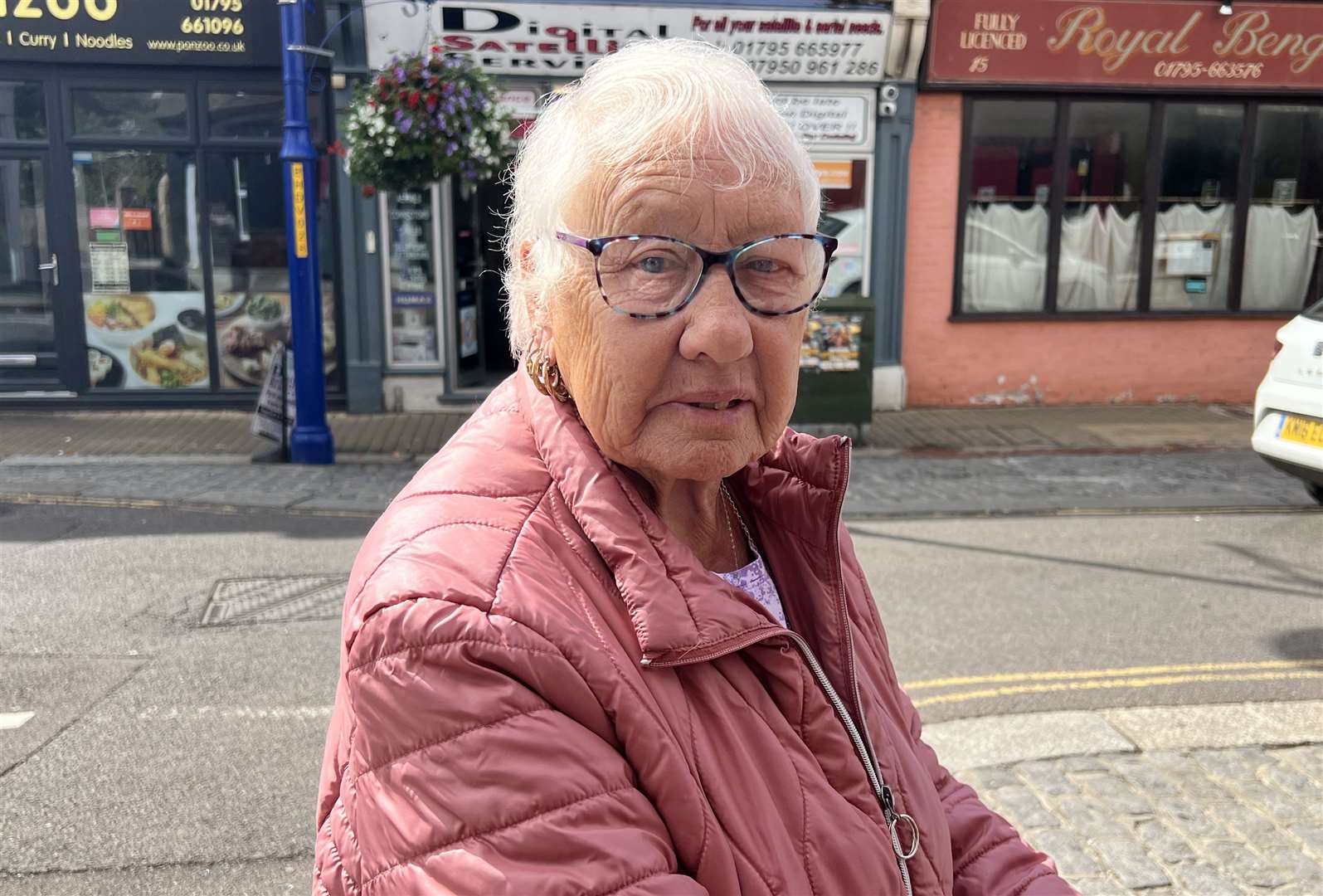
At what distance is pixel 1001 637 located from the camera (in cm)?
539

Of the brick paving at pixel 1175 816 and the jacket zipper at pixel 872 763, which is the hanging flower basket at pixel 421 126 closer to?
the brick paving at pixel 1175 816

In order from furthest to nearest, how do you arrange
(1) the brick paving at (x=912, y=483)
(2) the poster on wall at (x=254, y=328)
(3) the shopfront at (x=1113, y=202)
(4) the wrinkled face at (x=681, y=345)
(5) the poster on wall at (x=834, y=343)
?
(3) the shopfront at (x=1113, y=202) → (2) the poster on wall at (x=254, y=328) → (5) the poster on wall at (x=834, y=343) → (1) the brick paving at (x=912, y=483) → (4) the wrinkled face at (x=681, y=345)

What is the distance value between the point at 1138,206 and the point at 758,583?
38.9 feet

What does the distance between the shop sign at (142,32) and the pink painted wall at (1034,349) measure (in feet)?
21.5

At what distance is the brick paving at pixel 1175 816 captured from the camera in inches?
131

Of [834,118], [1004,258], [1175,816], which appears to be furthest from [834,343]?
[1175,816]

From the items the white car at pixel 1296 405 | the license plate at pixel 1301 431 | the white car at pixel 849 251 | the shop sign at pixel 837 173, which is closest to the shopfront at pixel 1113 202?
the white car at pixel 849 251

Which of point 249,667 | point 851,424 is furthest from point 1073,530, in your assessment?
point 249,667

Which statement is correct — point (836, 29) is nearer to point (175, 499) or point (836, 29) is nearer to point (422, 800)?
point (175, 499)

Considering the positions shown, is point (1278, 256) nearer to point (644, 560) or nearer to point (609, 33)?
point (609, 33)

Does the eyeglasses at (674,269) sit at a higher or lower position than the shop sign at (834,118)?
lower

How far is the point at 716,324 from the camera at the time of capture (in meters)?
1.55

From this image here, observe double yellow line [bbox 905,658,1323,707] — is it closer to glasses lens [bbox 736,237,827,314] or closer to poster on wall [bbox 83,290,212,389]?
glasses lens [bbox 736,237,827,314]

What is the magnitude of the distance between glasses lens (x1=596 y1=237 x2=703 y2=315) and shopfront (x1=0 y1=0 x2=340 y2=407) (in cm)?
1041
